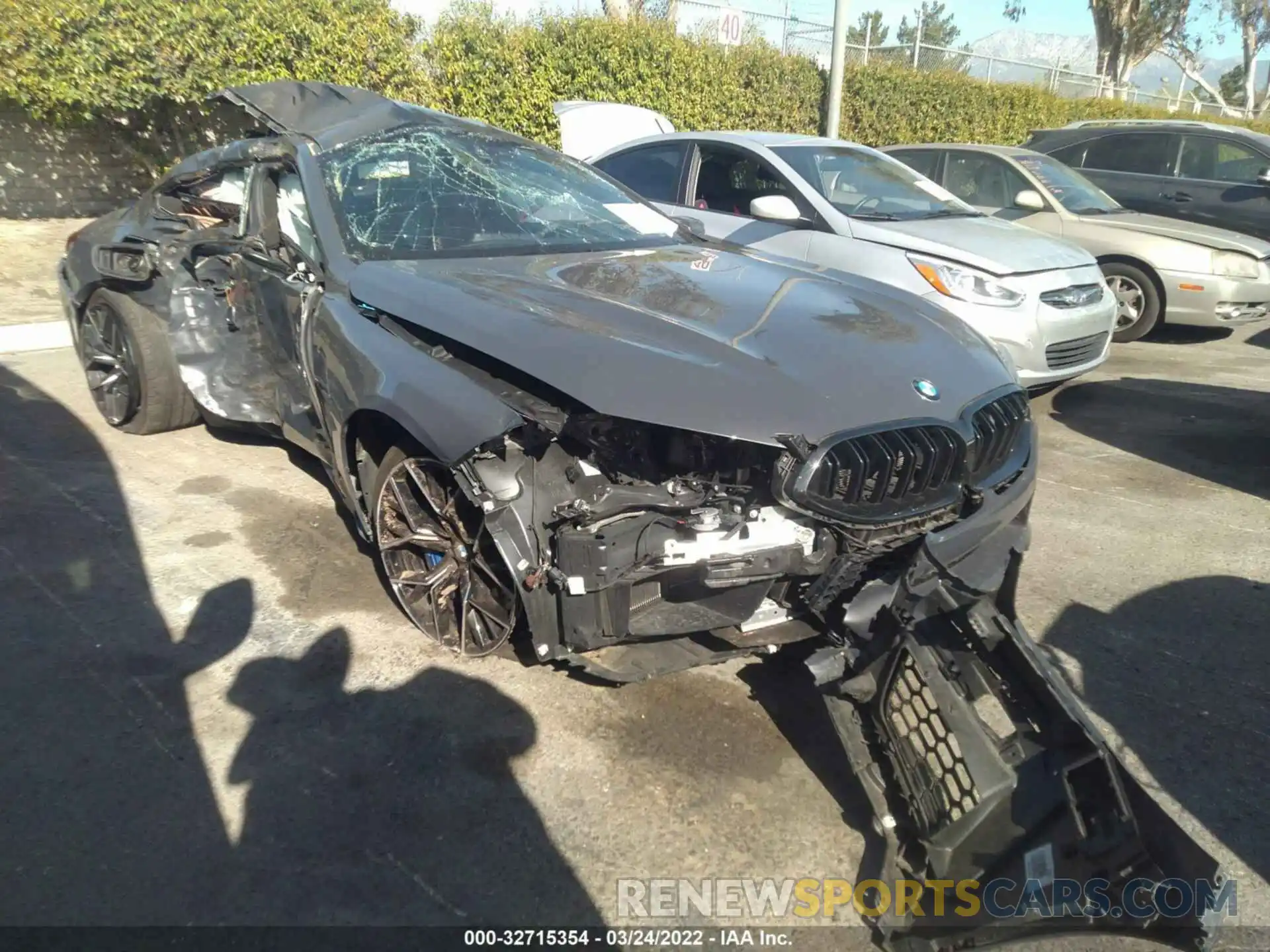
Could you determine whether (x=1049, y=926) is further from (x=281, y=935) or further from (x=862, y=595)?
(x=281, y=935)

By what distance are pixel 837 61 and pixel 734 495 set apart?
11.3 meters

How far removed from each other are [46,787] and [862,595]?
2389 mm

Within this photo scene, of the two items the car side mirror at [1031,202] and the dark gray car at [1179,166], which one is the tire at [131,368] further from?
the dark gray car at [1179,166]

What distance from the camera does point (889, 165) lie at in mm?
6824

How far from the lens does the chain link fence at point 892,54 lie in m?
13.8

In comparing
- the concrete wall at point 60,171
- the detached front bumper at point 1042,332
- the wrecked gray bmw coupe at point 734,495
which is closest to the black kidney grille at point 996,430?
the wrecked gray bmw coupe at point 734,495

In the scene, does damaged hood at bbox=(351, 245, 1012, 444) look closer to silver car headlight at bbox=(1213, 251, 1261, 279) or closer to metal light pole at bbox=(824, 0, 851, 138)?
silver car headlight at bbox=(1213, 251, 1261, 279)

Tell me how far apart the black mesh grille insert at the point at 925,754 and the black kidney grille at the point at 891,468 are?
46 centimetres

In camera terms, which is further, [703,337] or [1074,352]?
[1074,352]

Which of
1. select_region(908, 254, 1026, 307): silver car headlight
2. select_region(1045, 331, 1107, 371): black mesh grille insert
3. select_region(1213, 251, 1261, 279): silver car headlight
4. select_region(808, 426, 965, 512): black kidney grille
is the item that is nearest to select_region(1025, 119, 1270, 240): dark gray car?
select_region(1213, 251, 1261, 279): silver car headlight

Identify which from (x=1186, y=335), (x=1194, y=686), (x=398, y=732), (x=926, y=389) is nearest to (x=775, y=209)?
(x=926, y=389)

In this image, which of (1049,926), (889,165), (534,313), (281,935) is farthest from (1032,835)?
(889,165)

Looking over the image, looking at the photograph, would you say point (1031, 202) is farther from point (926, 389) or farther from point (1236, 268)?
point (926, 389)

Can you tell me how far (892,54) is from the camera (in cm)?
1709
